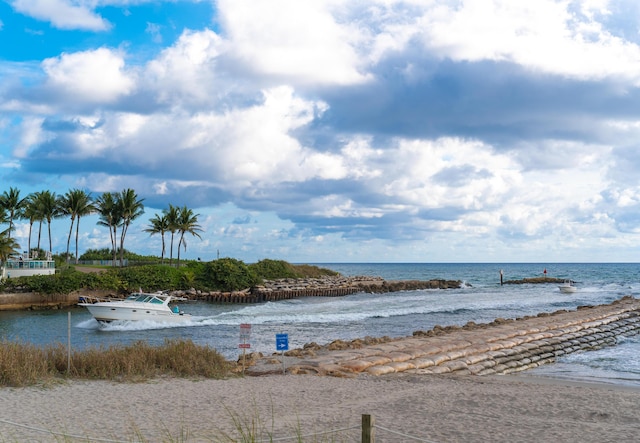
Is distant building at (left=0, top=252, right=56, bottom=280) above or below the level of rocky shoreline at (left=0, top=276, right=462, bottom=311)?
above

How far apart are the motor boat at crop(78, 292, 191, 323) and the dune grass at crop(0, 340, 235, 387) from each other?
17264 millimetres

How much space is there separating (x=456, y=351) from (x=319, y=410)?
9381mm

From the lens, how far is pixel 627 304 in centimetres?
4100

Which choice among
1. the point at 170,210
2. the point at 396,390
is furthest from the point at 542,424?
the point at 170,210

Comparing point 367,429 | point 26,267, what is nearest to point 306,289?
point 26,267

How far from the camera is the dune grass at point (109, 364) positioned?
12839mm

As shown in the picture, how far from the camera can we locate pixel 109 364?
46.0ft

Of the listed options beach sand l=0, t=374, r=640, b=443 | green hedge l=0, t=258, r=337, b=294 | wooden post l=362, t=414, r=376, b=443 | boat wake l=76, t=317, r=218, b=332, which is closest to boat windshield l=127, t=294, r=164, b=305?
boat wake l=76, t=317, r=218, b=332

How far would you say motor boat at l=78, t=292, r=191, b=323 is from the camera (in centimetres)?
3183

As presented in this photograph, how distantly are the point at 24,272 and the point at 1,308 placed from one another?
712 cm

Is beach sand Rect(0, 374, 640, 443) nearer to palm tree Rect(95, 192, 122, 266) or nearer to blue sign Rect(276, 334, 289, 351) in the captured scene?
blue sign Rect(276, 334, 289, 351)

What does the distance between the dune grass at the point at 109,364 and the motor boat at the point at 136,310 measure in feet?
56.6

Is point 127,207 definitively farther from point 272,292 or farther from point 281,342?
point 281,342

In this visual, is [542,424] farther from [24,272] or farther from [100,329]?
[24,272]
